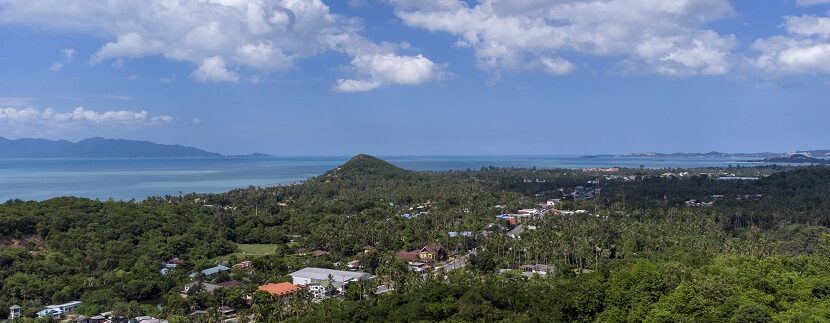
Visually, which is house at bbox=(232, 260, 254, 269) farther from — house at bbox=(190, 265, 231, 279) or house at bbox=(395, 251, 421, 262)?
house at bbox=(395, 251, 421, 262)

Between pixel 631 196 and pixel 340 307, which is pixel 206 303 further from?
pixel 631 196

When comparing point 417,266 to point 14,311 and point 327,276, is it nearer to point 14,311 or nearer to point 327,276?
point 327,276

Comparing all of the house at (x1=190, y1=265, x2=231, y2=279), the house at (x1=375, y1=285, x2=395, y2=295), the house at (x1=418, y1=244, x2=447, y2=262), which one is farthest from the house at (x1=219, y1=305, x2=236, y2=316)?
the house at (x1=418, y1=244, x2=447, y2=262)

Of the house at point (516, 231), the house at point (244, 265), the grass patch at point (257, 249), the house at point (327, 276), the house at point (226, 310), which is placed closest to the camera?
the house at point (226, 310)

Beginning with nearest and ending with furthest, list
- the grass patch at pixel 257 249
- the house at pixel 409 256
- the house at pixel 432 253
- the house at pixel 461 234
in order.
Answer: the house at pixel 409 256
the house at pixel 432 253
the grass patch at pixel 257 249
the house at pixel 461 234

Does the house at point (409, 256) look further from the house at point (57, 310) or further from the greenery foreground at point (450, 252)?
the house at point (57, 310)

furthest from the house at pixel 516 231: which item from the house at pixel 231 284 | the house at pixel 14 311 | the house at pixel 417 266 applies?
the house at pixel 14 311

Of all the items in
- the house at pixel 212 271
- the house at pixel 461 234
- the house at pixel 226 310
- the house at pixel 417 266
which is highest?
the house at pixel 461 234
